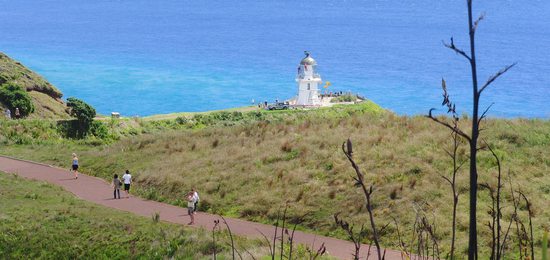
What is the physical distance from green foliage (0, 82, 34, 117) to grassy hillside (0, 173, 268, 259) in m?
23.7

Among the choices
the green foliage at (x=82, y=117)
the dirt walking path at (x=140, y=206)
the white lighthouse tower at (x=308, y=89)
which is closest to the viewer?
the dirt walking path at (x=140, y=206)

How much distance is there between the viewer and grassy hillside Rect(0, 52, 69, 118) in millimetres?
49188

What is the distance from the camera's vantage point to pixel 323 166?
24438 millimetres

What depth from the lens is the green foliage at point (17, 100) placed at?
148ft

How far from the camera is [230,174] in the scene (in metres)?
25.3

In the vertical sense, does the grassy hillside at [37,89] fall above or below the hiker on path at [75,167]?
above

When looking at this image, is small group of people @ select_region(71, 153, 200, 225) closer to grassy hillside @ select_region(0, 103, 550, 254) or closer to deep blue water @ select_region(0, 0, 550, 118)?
grassy hillside @ select_region(0, 103, 550, 254)

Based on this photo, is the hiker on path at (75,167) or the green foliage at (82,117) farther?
the green foliage at (82,117)

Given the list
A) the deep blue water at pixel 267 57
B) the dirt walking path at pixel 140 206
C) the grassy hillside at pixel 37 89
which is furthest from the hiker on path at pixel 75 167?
the deep blue water at pixel 267 57

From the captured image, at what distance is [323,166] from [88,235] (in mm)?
8397

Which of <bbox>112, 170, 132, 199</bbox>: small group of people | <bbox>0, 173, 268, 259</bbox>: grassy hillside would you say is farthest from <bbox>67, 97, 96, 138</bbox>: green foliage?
<bbox>0, 173, 268, 259</bbox>: grassy hillside

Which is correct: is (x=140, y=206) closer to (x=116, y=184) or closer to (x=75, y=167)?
(x=116, y=184)

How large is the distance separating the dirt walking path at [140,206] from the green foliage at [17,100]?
15.6 metres

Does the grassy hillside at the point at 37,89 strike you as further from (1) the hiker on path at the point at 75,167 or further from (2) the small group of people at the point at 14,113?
(1) the hiker on path at the point at 75,167
